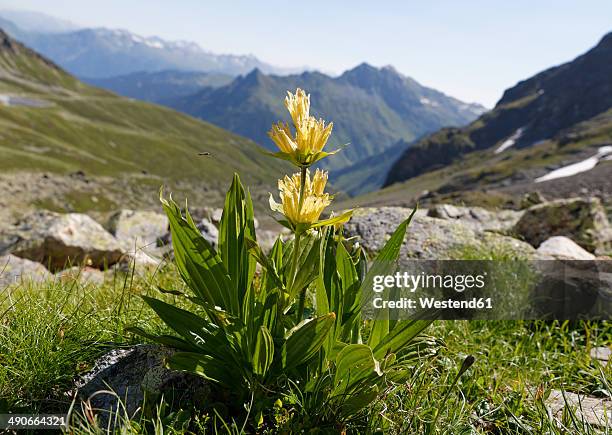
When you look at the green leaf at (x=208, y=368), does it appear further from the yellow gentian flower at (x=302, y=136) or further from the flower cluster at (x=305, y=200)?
the yellow gentian flower at (x=302, y=136)

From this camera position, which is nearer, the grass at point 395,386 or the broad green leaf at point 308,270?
the broad green leaf at point 308,270

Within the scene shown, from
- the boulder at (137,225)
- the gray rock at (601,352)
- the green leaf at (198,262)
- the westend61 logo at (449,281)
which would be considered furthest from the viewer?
the boulder at (137,225)

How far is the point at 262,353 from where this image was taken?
2725mm

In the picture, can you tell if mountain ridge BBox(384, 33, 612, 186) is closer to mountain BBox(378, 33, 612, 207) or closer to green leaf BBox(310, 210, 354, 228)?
mountain BBox(378, 33, 612, 207)

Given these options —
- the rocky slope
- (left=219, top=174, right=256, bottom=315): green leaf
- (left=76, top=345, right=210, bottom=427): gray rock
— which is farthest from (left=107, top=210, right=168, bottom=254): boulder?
(left=219, top=174, right=256, bottom=315): green leaf

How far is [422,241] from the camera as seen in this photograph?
6.96 meters

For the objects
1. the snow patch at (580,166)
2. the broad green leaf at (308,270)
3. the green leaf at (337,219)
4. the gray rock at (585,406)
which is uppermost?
the green leaf at (337,219)

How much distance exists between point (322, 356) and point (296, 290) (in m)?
0.53

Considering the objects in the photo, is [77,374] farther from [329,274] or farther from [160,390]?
[329,274]

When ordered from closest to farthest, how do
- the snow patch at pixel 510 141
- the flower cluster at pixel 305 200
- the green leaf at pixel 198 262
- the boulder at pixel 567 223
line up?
the flower cluster at pixel 305 200 < the green leaf at pixel 198 262 < the boulder at pixel 567 223 < the snow patch at pixel 510 141

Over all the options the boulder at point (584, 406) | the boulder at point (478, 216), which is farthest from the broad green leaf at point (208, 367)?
the boulder at point (478, 216)

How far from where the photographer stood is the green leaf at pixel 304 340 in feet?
8.71

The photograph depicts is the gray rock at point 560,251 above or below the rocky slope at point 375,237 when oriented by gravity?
below

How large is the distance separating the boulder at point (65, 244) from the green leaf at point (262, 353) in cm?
690
